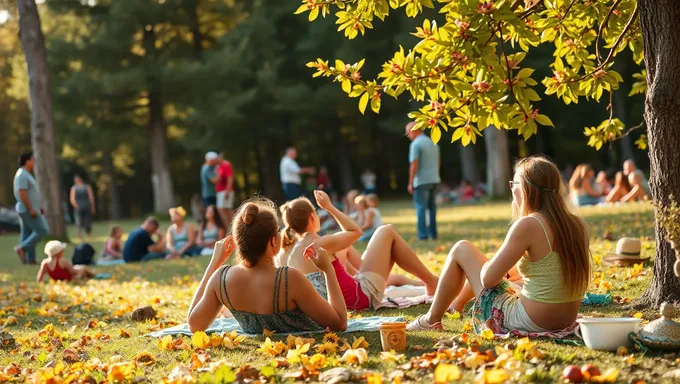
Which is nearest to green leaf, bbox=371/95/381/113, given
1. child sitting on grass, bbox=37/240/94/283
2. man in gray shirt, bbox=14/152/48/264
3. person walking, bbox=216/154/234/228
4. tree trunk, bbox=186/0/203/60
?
child sitting on grass, bbox=37/240/94/283

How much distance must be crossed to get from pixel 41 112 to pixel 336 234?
1395 cm

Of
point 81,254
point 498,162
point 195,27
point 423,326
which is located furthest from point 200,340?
point 195,27

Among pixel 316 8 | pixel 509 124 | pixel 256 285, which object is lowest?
pixel 256 285

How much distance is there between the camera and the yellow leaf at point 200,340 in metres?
5.86

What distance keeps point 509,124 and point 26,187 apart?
11.3 metres

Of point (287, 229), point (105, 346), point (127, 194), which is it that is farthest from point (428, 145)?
point (127, 194)

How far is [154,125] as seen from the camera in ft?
128

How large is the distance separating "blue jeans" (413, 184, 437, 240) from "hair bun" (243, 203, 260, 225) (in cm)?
939

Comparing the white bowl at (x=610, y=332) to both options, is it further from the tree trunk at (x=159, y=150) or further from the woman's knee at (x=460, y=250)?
the tree trunk at (x=159, y=150)

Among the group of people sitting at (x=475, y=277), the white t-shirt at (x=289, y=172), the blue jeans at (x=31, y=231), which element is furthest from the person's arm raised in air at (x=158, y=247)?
the group of people sitting at (x=475, y=277)

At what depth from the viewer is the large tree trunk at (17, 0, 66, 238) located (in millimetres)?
19516

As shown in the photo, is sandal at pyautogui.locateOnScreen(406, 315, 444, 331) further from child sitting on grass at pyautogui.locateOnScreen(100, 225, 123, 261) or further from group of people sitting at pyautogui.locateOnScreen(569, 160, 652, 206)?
group of people sitting at pyautogui.locateOnScreen(569, 160, 652, 206)

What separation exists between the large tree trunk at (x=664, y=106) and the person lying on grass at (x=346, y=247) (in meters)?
2.15

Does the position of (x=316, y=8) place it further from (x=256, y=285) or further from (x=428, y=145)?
(x=428, y=145)
